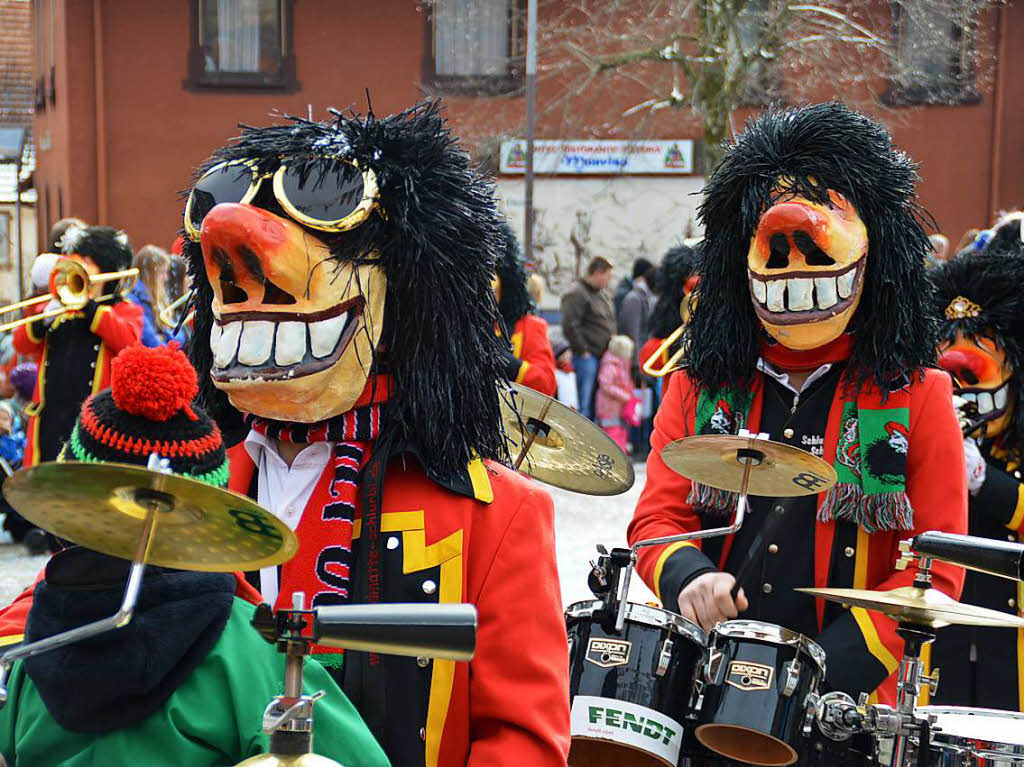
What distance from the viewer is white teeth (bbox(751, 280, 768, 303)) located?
3270 mm

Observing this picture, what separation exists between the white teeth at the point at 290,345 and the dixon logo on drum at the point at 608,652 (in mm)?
1339

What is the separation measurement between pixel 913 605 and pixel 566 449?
3.30 ft

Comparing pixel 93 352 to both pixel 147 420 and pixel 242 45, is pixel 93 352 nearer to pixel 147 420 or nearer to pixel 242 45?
pixel 147 420

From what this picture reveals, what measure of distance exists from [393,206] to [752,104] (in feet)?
48.6

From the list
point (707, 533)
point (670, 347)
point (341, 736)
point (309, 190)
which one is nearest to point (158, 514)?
point (341, 736)

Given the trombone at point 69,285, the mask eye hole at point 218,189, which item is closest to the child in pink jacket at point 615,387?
the trombone at point 69,285

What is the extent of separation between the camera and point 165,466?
1557 mm

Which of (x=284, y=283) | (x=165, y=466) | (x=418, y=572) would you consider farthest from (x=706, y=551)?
(x=165, y=466)

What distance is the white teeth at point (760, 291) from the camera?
129 inches

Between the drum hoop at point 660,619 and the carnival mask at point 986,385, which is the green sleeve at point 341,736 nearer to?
the drum hoop at point 660,619

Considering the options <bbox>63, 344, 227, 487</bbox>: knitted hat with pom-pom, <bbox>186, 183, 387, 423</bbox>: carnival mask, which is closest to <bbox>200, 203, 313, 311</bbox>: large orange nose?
<bbox>186, 183, 387, 423</bbox>: carnival mask

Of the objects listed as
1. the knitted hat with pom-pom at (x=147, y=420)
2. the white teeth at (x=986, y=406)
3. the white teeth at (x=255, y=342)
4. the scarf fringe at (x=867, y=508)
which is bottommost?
the scarf fringe at (x=867, y=508)

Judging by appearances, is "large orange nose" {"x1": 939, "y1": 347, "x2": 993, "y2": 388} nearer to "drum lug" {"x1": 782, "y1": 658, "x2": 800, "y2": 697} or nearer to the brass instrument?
the brass instrument

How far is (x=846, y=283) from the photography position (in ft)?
10.5
